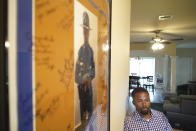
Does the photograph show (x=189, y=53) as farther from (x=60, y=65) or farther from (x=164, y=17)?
(x=60, y=65)

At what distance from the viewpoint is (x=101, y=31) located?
87 cm

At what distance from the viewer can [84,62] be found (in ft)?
2.22

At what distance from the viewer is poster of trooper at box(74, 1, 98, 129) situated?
62 centimetres

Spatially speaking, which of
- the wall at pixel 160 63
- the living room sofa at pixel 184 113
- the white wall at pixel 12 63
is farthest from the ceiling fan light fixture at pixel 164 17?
the wall at pixel 160 63

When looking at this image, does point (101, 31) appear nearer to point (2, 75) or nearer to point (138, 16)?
point (2, 75)

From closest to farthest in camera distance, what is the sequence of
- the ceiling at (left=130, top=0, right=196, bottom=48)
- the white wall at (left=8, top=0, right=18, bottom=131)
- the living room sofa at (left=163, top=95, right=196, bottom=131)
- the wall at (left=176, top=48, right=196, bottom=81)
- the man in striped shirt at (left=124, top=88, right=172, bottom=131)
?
the white wall at (left=8, top=0, right=18, bottom=131)
the man in striped shirt at (left=124, top=88, right=172, bottom=131)
the ceiling at (left=130, top=0, right=196, bottom=48)
the living room sofa at (left=163, top=95, right=196, bottom=131)
the wall at (left=176, top=48, right=196, bottom=81)

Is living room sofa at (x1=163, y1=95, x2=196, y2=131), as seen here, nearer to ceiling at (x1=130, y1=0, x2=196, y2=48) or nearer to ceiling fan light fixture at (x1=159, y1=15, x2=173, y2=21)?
ceiling at (x1=130, y1=0, x2=196, y2=48)

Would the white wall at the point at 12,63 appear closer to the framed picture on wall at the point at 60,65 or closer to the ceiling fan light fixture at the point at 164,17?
the framed picture on wall at the point at 60,65

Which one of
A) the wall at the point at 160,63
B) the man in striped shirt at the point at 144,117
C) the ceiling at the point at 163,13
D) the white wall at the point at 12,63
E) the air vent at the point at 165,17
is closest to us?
the white wall at the point at 12,63

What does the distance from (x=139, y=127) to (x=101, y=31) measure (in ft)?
3.75

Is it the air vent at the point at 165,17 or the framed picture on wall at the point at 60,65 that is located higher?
the air vent at the point at 165,17

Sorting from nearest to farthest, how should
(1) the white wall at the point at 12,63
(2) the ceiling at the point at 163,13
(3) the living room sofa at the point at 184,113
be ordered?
(1) the white wall at the point at 12,63, (2) the ceiling at the point at 163,13, (3) the living room sofa at the point at 184,113

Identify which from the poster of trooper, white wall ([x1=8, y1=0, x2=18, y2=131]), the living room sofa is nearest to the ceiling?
the living room sofa

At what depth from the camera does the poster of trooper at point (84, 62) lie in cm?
62
